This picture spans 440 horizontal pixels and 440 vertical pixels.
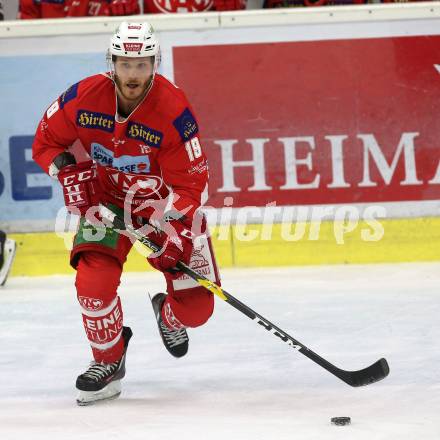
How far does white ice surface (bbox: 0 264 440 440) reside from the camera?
330 cm

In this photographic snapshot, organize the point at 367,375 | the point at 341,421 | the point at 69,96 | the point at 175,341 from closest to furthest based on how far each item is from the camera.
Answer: the point at 341,421 → the point at 367,375 → the point at 69,96 → the point at 175,341

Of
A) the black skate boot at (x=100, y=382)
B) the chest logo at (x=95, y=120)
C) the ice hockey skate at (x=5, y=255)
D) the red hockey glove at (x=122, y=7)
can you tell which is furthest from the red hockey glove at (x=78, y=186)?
the red hockey glove at (x=122, y=7)

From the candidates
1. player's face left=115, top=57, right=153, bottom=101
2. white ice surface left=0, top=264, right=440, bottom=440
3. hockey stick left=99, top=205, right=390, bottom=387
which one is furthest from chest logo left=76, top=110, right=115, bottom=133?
white ice surface left=0, top=264, right=440, bottom=440

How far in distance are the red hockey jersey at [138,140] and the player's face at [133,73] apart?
7cm

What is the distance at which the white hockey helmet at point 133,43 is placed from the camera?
12.2 ft

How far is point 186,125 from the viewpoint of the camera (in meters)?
3.82

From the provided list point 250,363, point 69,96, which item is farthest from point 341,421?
point 69,96

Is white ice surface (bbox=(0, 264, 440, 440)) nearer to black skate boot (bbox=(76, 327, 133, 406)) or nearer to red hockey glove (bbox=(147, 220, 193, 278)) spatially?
black skate boot (bbox=(76, 327, 133, 406))

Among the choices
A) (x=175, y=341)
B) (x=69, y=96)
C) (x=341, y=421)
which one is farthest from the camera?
(x=175, y=341)

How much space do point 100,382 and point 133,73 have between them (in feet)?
3.01

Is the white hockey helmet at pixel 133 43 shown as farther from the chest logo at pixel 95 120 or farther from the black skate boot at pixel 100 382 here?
the black skate boot at pixel 100 382

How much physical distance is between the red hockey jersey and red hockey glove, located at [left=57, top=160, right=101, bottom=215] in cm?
8

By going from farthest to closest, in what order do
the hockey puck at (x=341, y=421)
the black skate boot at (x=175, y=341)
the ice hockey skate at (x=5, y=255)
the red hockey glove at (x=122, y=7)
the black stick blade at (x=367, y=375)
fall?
1. the red hockey glove at (x=122, y=7)
2. the ice hockey skate at (x=5, y=255)
3. the black skate boot at (x=175, y=341)
4. the black stick blade at (x=367, y=375)
5. the hockey puck at (x=341, y=421)

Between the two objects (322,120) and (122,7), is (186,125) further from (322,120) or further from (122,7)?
(122,7)
